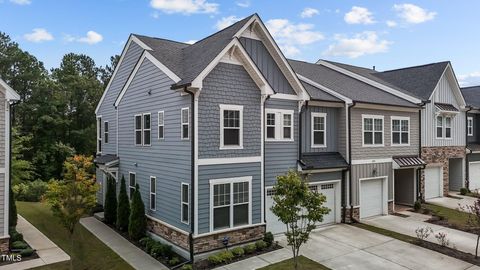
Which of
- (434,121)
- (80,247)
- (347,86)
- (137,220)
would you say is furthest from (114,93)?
(434,121)

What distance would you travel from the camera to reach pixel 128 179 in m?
17.2

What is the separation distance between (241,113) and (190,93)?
2.24 meters

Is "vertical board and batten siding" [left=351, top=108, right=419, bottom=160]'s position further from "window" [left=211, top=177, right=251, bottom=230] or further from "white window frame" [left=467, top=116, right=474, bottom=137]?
"white window frame" [left=467, top=116, right=474, bottom=137]

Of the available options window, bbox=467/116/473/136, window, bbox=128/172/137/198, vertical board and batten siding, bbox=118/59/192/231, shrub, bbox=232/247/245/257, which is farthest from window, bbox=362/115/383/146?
window, bbox=467/116/473/136

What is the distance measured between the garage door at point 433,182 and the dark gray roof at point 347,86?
5.39m

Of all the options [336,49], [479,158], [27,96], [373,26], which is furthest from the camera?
[336,49]

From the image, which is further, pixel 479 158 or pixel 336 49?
pixel 336 49

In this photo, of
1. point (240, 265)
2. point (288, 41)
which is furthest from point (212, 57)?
point (288, 41)

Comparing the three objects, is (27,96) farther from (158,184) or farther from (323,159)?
(323,159)

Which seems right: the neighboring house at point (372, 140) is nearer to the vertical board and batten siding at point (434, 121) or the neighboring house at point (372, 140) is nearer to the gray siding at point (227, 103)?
the vertical board and batten siding at point (434, 121)

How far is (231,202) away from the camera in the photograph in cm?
1288

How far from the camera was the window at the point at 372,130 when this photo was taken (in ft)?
59.5

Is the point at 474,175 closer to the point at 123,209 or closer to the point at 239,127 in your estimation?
the point at 239,127

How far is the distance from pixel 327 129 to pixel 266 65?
5123 millimetres
